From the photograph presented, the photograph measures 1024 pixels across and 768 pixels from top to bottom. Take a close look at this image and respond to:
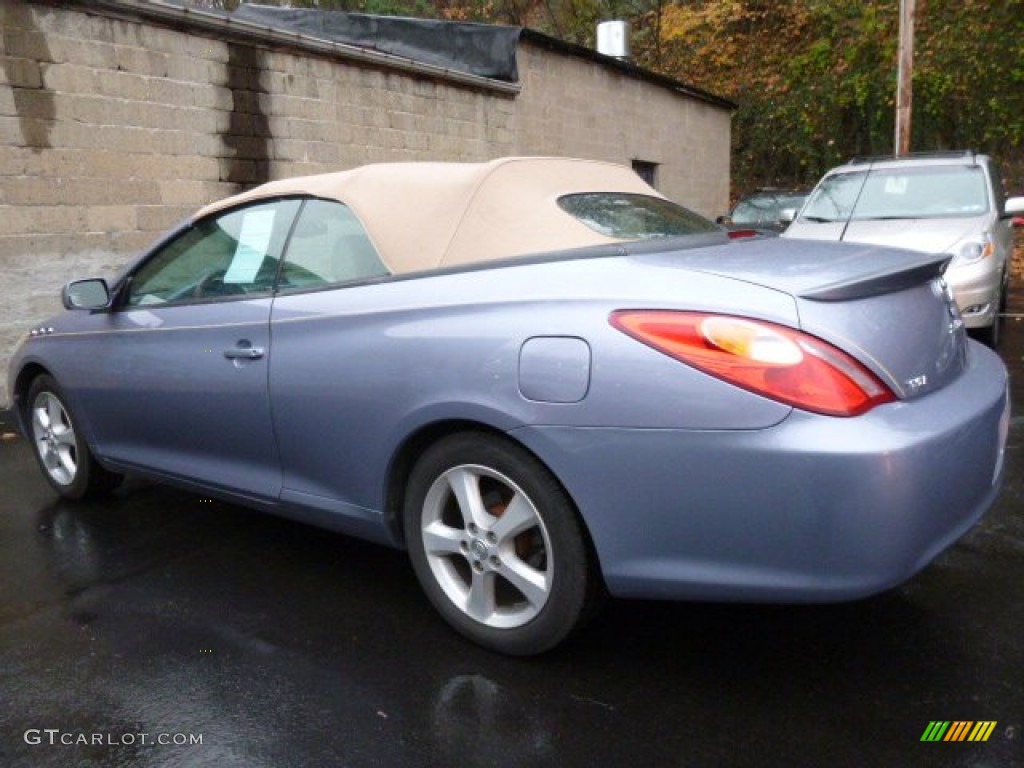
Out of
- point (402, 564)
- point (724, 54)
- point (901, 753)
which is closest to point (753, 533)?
point (901, 753)

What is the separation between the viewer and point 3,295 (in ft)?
21.5

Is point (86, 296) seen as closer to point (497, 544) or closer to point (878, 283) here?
point (497, 544)

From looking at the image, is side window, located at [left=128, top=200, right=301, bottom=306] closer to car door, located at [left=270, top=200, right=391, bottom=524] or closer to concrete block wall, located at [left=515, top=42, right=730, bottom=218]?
car door, located at [left=270, top=200, right=391, bottom=524]

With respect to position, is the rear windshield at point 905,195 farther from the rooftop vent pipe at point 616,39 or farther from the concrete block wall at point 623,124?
the rooftop vent pipe at point 616,39

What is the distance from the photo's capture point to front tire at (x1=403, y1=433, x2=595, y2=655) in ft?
7.97

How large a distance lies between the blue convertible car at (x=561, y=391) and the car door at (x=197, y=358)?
0.05 ft

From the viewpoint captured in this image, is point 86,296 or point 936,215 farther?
point 936,215

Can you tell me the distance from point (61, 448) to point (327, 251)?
82.6 inches

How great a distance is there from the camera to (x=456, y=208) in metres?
3.14

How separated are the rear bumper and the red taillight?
2.0 inches

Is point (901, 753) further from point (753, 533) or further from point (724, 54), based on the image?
point (724, 54)

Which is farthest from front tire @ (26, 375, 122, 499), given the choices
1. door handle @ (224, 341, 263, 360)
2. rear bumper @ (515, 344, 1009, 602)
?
rear bumper @ (515, 344, 1009, 602)
